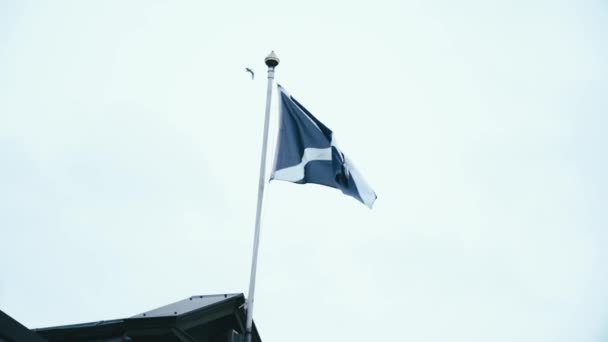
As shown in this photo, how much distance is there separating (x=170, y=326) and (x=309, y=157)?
439cm

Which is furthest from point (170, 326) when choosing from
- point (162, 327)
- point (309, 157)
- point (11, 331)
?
point (309, 157)

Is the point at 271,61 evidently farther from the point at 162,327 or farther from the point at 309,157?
the point at 162,327

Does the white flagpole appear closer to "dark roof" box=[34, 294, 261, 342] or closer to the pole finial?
the pole finial

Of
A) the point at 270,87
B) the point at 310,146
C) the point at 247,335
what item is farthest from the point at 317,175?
the point at 247,335

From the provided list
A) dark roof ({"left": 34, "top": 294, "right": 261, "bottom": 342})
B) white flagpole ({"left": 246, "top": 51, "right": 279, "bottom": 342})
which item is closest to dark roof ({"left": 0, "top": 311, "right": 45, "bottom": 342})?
dark roof ({"left": 34, "top": 294, "right": 261, "bottom": 342})

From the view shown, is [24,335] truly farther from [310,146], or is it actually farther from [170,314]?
[310,146]

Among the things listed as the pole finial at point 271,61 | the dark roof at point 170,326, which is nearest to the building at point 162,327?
the dark roof at point 170,326

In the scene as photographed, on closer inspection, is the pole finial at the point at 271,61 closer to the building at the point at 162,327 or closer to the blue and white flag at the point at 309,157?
the blue and white flag at the point at 309,157

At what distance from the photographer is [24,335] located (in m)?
10.7

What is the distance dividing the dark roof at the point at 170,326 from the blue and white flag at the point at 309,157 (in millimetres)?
3228

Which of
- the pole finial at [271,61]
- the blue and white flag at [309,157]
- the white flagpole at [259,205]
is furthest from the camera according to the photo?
the pole finial at [271,61]

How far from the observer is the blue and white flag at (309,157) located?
13.4 metres

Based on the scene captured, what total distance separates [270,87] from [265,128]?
40.2 inches

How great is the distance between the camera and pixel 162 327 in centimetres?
1222
